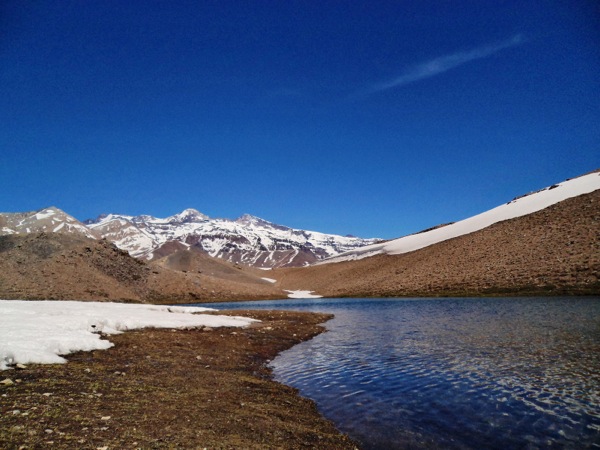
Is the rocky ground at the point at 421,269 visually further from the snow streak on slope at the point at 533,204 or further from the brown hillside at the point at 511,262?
the snow streak on slope at the point at 533,204

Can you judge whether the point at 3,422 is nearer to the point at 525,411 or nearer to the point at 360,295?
the point at 525,411

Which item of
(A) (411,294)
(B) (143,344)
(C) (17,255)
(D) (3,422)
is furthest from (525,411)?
(C) (17,255)

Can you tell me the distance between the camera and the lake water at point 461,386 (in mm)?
9484

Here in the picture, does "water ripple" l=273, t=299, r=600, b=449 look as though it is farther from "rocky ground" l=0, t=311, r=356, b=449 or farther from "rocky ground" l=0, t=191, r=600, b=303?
"rocky ground" l=0, t=191, r=600, b=303

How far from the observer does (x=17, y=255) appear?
68.1 meters

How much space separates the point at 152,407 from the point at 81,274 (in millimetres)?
70014

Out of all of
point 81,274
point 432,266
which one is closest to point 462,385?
point 81,274

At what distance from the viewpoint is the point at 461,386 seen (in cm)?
1343

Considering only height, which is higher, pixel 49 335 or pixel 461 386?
pixel 49 335

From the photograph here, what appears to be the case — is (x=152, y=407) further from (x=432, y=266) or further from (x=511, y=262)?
(x=432, y=266)

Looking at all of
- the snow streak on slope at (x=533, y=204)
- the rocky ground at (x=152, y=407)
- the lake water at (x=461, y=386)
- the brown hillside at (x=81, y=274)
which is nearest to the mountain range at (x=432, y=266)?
the brown hillside at (x=81, y=274)

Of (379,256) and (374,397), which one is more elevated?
(379,256)

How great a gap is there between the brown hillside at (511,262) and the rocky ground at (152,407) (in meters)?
51.8

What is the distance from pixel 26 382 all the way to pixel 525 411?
1477cm
